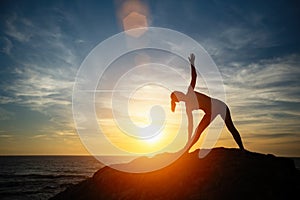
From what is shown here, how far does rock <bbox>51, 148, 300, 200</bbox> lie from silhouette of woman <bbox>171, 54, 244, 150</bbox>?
107 cm

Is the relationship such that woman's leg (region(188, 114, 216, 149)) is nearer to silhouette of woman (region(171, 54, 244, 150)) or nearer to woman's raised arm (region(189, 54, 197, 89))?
silhouette of woman (region(171, 54, 244, 150))

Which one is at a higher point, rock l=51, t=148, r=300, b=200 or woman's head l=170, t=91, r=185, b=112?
woman's head l=170, t=91, r=185, b=112

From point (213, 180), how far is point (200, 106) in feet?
8.83

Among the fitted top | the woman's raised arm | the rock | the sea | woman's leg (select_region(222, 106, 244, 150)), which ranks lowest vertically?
the sea

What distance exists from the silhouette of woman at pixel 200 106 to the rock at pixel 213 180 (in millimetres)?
1068

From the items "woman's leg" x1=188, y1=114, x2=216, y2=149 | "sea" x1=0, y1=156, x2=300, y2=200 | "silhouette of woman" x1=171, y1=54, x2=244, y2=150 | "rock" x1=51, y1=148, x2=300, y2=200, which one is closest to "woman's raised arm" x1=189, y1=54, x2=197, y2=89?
"silhouette of woman" x1=171, y1=54, x2=244, y2=150

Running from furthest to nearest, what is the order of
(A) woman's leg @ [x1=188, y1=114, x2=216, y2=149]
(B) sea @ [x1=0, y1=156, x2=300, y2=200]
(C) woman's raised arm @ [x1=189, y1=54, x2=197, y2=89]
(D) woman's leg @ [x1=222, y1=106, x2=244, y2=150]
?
(B) sea @ [x1=0, y1=156, x2=300, y2=200] < (D) woman's leg @ [x1=222, y1=106, x2=244, y2=150] < (A) woman's leg @ [x1=188, y1=114, x2=216, y2=149] < (C) woman's raised arm @ [x1=189, y1=54, x2=197, y2=89]

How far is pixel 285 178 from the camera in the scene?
1013 centimetres

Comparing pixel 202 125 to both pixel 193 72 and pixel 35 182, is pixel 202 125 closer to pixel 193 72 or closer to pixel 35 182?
pixel 193 72

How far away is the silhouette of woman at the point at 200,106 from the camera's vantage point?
1041 centimetres

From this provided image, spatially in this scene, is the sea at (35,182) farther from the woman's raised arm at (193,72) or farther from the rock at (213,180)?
the woman's raised arm at (193,72)

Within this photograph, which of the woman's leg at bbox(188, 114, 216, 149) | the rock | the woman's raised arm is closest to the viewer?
the rock

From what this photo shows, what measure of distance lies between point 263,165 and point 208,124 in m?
2.48

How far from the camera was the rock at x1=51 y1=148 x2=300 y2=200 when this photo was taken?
9578 mm
